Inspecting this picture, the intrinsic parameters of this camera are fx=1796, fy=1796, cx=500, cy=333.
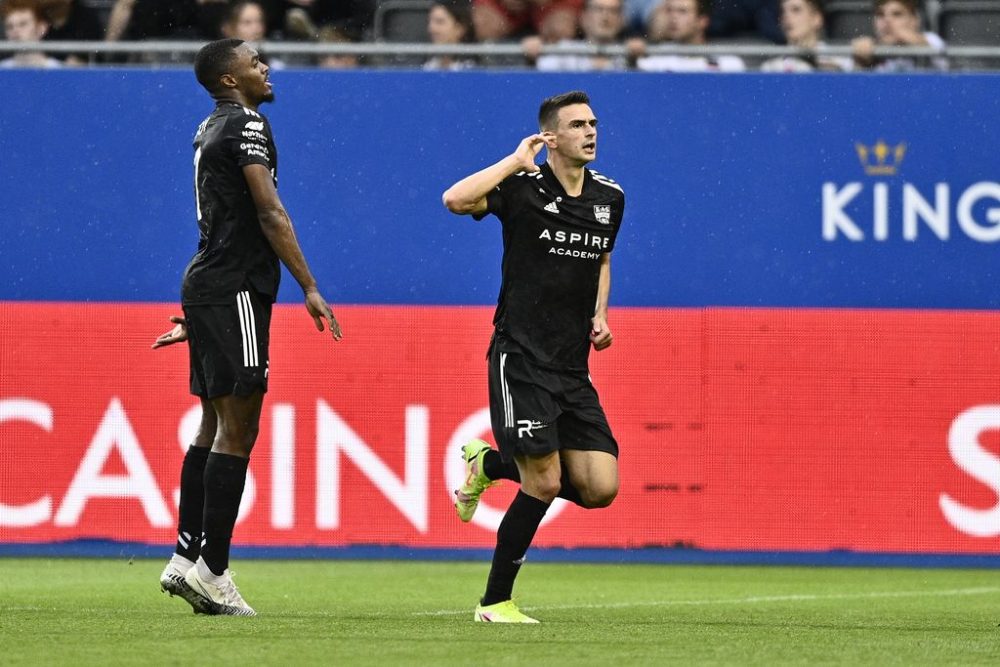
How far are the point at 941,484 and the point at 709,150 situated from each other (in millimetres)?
2437

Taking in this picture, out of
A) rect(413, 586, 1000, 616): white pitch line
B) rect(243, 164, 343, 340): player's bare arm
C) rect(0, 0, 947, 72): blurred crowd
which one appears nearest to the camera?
rect(243, 164, 343, 340): player's bare arm

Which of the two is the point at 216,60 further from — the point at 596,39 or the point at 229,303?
the point at 596,39

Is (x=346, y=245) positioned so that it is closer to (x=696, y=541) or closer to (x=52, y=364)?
(x=52, y=364)

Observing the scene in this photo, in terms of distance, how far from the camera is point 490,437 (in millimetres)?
10094

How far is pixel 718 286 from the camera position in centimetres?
1088

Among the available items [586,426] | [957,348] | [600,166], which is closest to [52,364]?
[600,166]

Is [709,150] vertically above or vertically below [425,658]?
above

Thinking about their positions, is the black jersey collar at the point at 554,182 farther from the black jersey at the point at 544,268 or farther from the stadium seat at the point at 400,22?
the stadium seat at the point at 400,22

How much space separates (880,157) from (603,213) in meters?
4.30

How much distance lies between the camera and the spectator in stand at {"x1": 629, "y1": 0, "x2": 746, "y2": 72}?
11.3 meters

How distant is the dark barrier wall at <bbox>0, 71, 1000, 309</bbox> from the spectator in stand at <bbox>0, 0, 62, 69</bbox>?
54cm

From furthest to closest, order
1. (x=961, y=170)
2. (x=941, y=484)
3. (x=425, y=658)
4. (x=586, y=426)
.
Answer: (x=961, y=170), (x=941, y=484), (x=586, y=426), (x=425, y=658)

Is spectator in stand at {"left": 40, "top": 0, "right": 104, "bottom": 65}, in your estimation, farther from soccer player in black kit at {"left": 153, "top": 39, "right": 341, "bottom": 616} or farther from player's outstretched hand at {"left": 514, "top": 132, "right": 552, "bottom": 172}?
player's outstretched hand at {"left": 514, "top": 132, "right": 552, "bottom": 172}

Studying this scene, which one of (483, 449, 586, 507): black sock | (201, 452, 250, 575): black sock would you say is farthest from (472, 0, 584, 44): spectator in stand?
(201, 452, 250, 575): black sock
